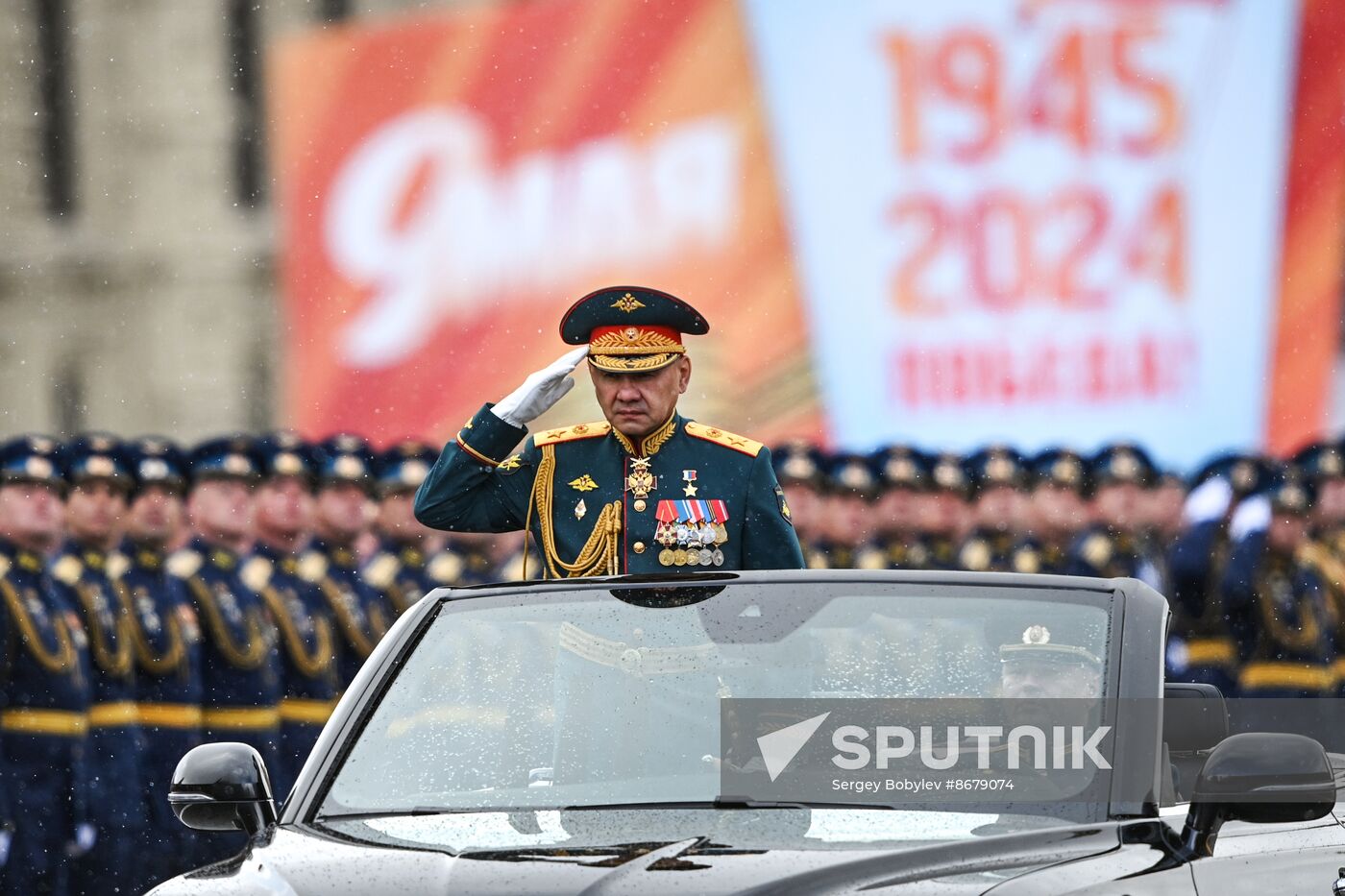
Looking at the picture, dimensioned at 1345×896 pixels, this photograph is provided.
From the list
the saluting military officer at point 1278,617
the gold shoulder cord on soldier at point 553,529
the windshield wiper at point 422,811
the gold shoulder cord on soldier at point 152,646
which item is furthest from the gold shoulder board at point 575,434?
the gold shoulder cord on soldier at point 152,646

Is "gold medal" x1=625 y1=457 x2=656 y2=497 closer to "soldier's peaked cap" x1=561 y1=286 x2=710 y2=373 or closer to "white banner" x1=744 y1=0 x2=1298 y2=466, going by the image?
"soldier's peaked cap" x1=561 y1=286 x2=710 y2=373

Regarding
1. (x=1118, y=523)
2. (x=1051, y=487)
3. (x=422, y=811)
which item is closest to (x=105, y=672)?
(x=1051, y=487)

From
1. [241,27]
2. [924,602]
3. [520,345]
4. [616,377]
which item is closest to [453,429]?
[520,345]

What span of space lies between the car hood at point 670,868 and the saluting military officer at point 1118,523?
8.54m

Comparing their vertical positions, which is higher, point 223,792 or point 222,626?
point 223,792

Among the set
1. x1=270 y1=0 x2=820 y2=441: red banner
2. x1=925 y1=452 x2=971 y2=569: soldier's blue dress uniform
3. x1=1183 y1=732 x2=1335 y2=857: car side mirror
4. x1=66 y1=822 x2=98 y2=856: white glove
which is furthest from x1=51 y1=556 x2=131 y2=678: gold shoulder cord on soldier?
x1=1183 y1=732 x2=1335 y2=857: car side mirror

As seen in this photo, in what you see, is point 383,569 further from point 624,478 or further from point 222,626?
point 624,478

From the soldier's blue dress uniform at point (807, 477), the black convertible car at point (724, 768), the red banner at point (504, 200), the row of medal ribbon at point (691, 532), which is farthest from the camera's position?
the red banner at point (504, 200)

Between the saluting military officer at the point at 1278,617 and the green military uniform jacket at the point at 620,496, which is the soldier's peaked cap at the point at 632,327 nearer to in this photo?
the green military uniform jacket at the point at 620,496

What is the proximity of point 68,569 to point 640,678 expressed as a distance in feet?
27.1

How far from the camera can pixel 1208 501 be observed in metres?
13.0

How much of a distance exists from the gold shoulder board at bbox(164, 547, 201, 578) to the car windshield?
7.96m

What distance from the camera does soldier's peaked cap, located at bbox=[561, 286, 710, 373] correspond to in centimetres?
613

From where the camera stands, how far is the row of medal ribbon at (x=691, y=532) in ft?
19.6
